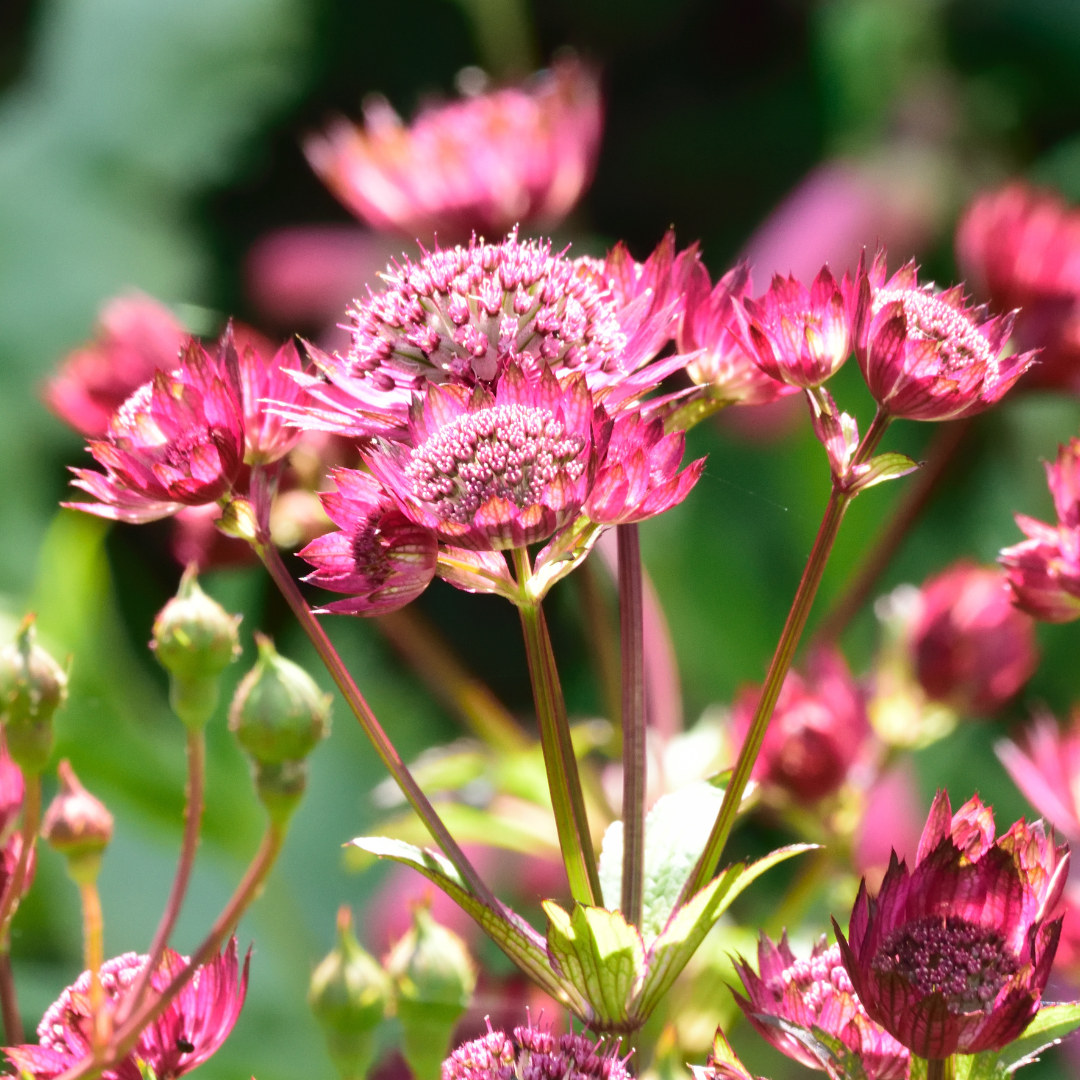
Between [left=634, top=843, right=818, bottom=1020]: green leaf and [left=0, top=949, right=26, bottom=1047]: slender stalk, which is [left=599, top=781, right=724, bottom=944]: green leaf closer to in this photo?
[left=634, top=843, right=818, bottom=1020]: green leaf

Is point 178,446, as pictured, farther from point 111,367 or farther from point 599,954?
point 111,367

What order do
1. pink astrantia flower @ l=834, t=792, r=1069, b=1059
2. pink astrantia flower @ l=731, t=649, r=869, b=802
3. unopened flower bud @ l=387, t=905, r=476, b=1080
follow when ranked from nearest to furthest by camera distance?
pink astrantia flower @ l=834, t=792, r=1069, b=1059, unopened flower bud @ l=387, t=905, r=476, b=1080, pink astrantia flower @ l=731, t=649, r=869, b=802

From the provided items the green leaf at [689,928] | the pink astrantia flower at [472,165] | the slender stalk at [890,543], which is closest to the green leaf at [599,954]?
the green leaf at [689,928]

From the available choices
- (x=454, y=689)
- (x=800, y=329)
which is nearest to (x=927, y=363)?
(x=800, y=329)

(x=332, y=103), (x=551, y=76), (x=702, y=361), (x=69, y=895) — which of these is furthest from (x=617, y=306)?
(x=332, y=103)

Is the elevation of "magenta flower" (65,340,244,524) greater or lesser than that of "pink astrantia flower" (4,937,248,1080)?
greater

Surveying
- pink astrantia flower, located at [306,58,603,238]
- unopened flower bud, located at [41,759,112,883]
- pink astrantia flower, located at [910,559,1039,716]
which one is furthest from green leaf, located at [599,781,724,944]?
pink astrantia flower, located at [306,58,603,238]
